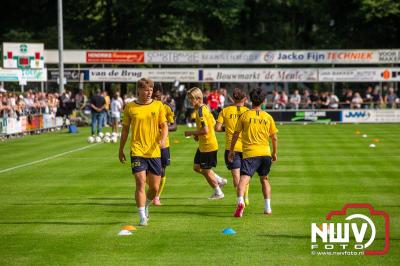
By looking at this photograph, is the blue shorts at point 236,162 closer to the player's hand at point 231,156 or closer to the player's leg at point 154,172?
the player's hand at point 231,156

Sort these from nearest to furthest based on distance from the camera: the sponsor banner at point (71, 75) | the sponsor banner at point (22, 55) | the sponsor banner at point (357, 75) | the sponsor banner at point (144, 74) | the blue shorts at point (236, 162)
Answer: the blue shorts at point (236, 162), the sponsor banner at point (22, 55), the sponsor banner at point (71, 75), the sponsor banner at point (357, 75), the sponsor banner at point (144, 74)

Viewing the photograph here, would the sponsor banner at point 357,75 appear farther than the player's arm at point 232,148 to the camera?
Yes

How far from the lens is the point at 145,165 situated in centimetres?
1218

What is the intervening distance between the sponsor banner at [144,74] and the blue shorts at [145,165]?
38533 mm

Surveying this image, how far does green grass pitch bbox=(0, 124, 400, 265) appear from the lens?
10228mm

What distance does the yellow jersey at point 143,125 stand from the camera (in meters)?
12.2

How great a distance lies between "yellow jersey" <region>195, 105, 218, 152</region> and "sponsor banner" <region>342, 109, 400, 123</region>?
3297 centimetres

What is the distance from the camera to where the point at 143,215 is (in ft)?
40.4

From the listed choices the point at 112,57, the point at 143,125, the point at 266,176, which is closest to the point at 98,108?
the point at 112,57

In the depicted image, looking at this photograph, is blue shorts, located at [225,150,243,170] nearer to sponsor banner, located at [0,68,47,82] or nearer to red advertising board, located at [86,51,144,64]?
sponsor banner, located at [0,68,47,82]

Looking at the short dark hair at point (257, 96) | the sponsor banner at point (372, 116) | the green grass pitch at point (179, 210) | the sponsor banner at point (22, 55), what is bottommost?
the green grass pitch at point (179, 210)

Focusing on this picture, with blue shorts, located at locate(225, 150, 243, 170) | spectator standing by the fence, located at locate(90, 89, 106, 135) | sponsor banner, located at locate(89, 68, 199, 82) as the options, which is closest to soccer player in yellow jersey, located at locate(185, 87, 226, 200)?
blue shorts, located at locate(225, 150, 243, 170)

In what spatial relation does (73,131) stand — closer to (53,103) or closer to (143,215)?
(53,103)

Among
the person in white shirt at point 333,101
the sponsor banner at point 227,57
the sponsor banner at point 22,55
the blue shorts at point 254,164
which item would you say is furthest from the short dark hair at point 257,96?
the sponsor banner at point 227,57
